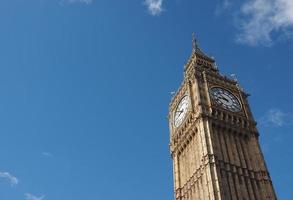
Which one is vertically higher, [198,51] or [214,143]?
[198,51]

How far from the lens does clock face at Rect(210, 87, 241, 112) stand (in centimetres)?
7112

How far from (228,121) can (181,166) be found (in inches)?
381

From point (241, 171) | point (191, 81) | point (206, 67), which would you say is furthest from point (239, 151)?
point (206, 67)

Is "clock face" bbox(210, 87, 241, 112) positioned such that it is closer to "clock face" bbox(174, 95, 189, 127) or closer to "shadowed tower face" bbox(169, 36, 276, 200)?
"shadowed tower face" bbox(169, 36, 276, 200)

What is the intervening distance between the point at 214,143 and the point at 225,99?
11.8m

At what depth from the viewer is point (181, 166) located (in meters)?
68.9

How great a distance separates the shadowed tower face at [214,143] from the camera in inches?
2341

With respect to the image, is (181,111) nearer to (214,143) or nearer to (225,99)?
(225,99)

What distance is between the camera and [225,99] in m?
72.6

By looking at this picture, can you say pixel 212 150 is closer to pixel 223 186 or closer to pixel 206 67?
pixel 223 186

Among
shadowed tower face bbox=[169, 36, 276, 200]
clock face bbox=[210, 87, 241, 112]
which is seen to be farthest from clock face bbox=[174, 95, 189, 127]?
clock face bbox=[210, 87, 241, 112]

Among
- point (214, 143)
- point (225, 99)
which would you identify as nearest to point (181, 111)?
point (225, 99)

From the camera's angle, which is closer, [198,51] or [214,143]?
[214,143]

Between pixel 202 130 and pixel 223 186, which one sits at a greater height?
pixel 202 130
